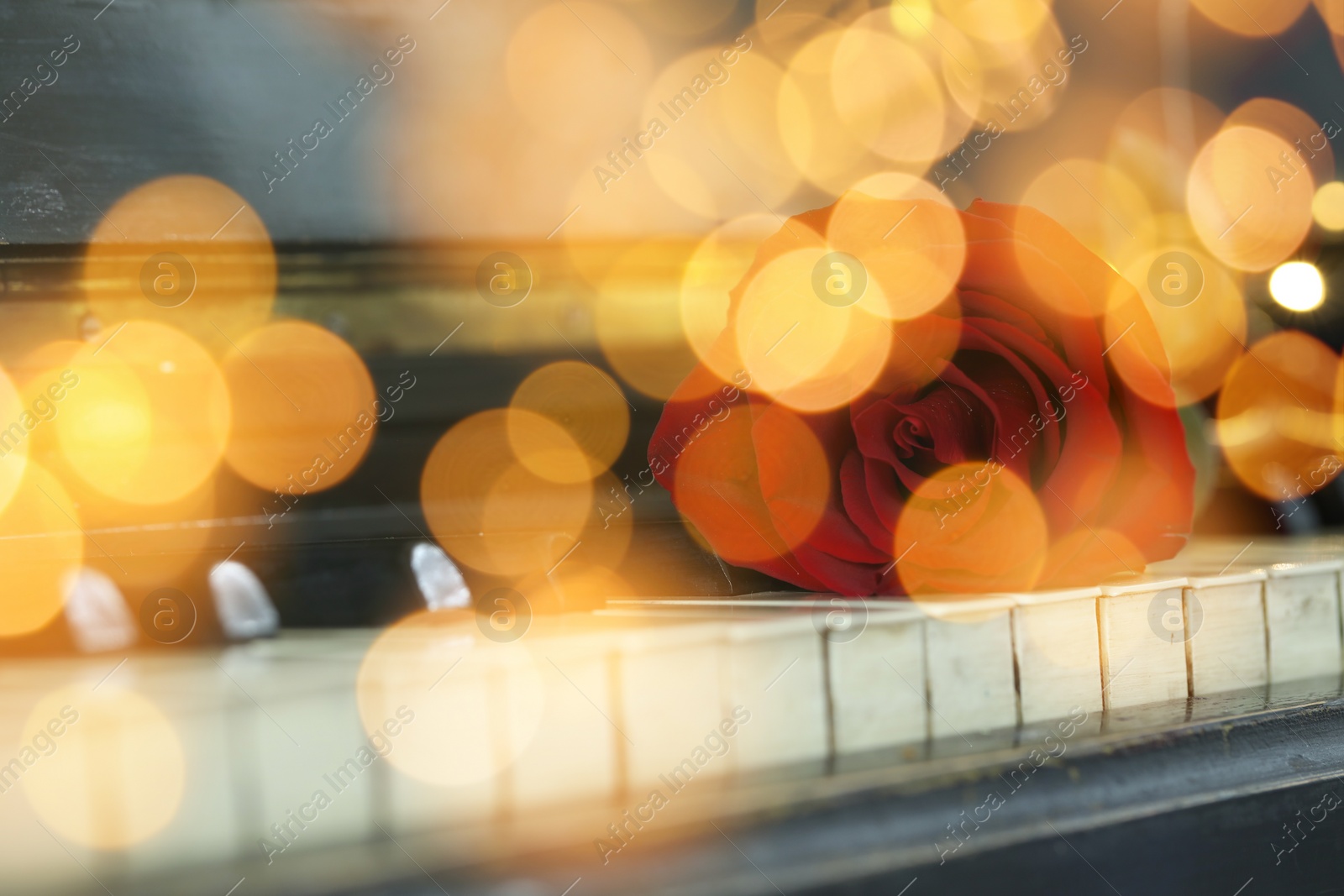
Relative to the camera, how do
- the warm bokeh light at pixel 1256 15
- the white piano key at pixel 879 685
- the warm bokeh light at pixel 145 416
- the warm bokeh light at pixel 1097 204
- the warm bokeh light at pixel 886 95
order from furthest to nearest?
the warm bokeh light at pixel 1256 15 < the warm bokeh light at pixel 1097 204 < the warm bokeh light at pixel 886 95 < the warm bokeh light at pixel 145 416 < the white piano key at pixel 879 685

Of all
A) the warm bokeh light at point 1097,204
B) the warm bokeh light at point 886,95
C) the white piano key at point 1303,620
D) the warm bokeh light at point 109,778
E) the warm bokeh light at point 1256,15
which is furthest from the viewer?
the warm bokeh light at point 1256,15

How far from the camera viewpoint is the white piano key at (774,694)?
1.22 ft

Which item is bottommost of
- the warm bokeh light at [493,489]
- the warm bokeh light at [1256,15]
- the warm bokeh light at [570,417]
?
the warm bokeh light at [493,489]

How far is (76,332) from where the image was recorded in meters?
0.60

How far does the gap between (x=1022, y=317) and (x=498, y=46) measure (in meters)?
0.43

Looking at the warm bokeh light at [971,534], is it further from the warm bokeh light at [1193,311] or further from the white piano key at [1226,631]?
the warm bokeh light at [1193,311]

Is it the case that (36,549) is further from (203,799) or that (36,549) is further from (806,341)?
(806,341)

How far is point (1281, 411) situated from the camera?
93cm

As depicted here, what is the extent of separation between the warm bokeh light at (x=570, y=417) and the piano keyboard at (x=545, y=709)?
25 centimetres

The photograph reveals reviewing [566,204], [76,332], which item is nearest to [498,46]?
[566,204]

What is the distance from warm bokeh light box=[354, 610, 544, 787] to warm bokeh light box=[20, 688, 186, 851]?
6 centimetres

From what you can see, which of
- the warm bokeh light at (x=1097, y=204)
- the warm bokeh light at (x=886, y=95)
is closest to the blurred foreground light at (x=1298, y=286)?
the warm bokeh light at (x=1097, y=204)

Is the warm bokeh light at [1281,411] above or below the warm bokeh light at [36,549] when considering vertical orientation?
above

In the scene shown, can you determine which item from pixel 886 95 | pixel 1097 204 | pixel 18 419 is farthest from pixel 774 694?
pixel 1097 204
